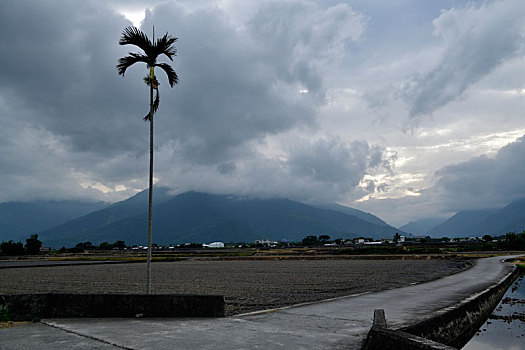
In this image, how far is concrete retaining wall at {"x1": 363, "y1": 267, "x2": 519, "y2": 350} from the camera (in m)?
7.45

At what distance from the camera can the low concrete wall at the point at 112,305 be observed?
37.0ft

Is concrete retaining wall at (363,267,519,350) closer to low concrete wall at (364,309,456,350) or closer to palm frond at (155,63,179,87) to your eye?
low concrete wall at (364,309,456,350)

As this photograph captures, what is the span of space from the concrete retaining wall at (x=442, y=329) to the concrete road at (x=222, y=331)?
0.43 metres

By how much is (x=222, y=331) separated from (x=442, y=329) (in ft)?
21.5

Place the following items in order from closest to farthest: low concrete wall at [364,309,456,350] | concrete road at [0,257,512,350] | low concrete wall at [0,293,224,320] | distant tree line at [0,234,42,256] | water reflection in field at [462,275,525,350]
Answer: low concrete wall at [364,309,456,350]
concrete road at [0,257,512,350]
low concrete wall at [0,293,224,320]
water reflection in field at [462,275,525,350]
distant tree line at [0,234,42,256]

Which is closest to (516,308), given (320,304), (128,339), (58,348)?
(320,304)

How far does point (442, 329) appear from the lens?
38.5 feet

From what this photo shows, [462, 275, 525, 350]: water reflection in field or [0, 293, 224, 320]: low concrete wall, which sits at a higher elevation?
[0, 293, 224, 320]: low concrete wall

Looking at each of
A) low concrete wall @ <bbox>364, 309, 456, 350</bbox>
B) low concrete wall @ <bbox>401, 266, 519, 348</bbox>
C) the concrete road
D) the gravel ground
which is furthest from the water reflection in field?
low concrete wall @ <bbox>364, 309, 456, 350</bbox>

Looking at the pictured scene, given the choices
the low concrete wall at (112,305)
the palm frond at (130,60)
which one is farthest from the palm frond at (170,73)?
the low concrete wall at (112,305)

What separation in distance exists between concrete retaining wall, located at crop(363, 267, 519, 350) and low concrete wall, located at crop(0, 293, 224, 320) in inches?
194

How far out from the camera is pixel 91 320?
1099cm

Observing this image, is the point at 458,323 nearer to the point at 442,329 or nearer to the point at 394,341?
the point at 442,329

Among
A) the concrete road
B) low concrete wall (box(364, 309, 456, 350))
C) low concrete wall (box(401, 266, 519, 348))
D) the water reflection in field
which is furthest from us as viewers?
the water reflection in field
